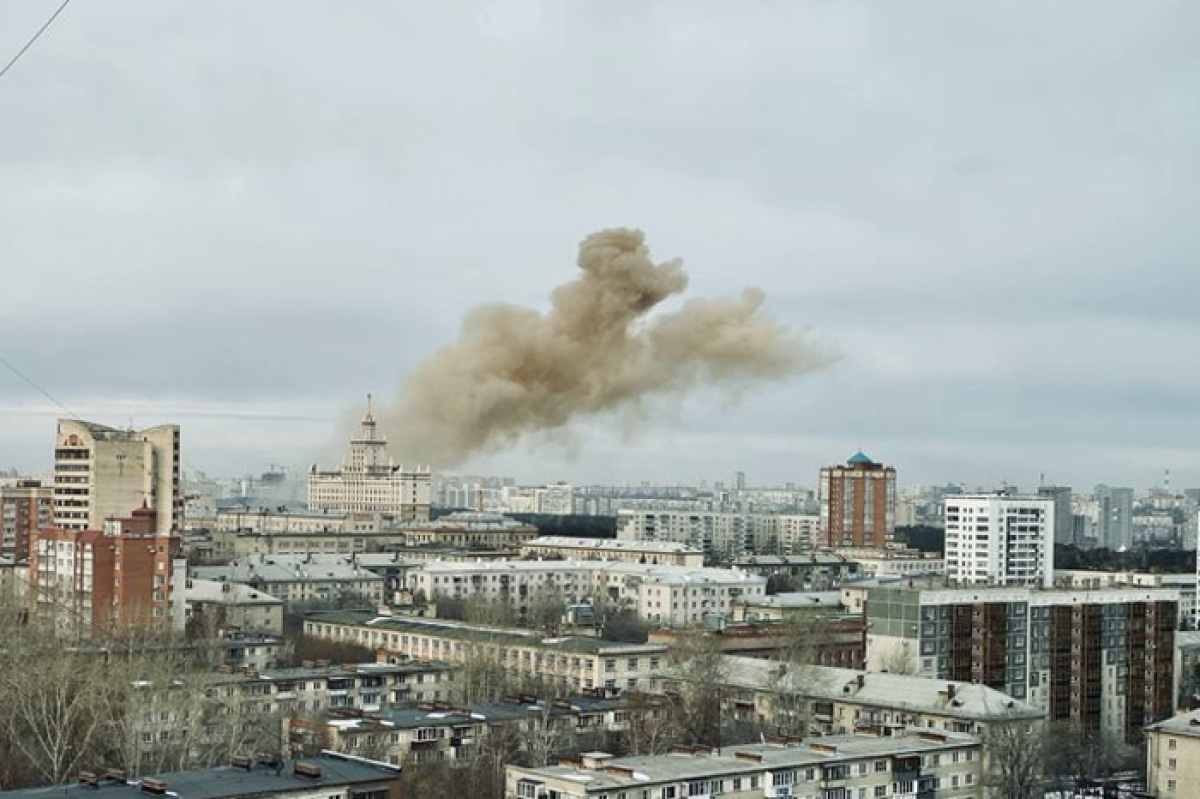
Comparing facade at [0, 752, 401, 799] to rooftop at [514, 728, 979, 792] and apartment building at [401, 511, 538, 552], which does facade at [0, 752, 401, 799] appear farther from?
apartment building at [401, 511, 538, 552]

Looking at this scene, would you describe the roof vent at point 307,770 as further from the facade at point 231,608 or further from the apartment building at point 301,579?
the apartment building at point 301,579

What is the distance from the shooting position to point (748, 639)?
993 inches

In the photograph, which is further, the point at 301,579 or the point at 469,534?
the point at 469,534

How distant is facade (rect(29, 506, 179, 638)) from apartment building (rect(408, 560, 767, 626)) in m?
9.45

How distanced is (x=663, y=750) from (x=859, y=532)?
140 ft

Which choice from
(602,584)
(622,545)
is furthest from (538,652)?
(622,545)

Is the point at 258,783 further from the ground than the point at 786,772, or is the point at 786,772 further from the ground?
the point at 258,783

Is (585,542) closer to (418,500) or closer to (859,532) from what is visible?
(859,532)

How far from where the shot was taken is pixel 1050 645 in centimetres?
2242

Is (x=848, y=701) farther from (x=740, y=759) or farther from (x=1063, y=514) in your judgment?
(x=1063, y=514)

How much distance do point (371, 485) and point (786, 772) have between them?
56.7 meters

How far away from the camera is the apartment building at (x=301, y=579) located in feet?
116

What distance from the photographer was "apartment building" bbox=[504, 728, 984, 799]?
13016mm

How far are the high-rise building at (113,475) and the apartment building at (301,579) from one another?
2415 mm
